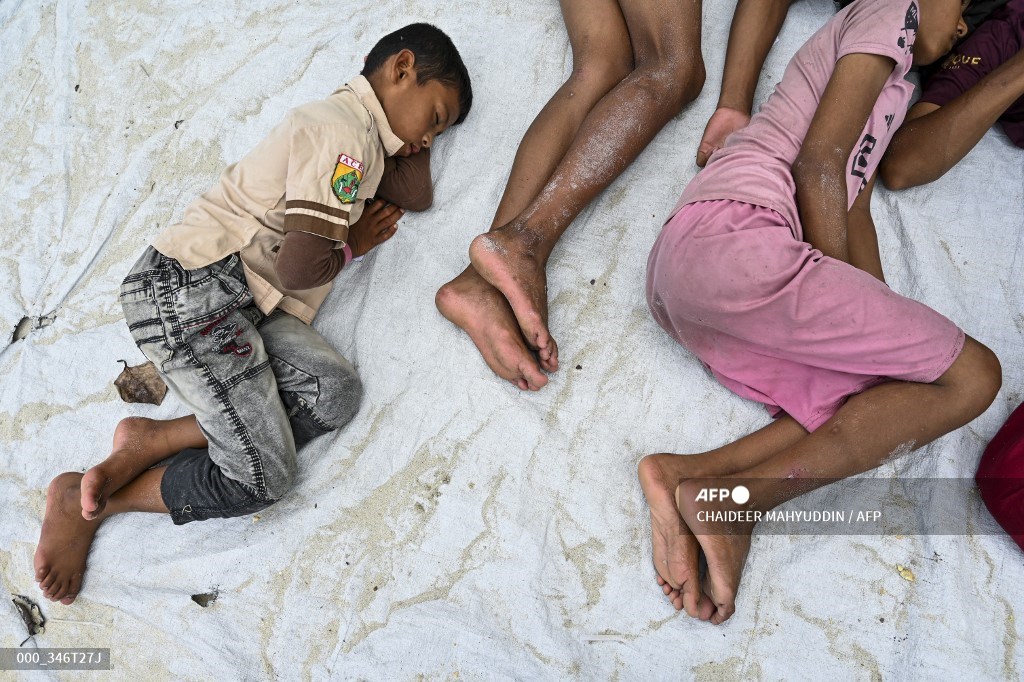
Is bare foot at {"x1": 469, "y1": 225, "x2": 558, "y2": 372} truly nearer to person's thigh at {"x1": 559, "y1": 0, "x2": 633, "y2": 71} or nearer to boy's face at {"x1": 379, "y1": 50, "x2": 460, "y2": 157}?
boy's face at {"x1": 379, "y1": 50, "x2": 460, "y2": 157}

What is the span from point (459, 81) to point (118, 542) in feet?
3.82

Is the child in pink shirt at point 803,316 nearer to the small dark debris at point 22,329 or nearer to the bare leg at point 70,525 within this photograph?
the bare leg at point 70,525

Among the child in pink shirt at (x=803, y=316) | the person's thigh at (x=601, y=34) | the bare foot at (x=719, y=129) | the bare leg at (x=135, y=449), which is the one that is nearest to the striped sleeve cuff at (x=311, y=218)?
the bare leg at (x=135, y=449)

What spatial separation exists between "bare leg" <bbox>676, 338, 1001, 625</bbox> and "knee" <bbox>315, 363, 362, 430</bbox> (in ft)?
2.15

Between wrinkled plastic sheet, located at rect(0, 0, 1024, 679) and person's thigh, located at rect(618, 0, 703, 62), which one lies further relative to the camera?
person's thigh, located at rect(618, 0, 703, 62)

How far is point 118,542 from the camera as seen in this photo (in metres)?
1.31

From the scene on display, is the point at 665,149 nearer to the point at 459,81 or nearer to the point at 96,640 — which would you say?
the point at 459,81

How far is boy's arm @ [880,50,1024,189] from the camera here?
1392 mm

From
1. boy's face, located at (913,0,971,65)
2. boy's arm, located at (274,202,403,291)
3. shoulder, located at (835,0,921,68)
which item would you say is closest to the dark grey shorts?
boy's arm, located at (274,202,403,291)

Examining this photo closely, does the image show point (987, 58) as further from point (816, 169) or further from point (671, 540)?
point (671, 540)

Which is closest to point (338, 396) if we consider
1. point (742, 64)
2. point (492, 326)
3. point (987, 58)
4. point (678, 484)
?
point (492, 326)

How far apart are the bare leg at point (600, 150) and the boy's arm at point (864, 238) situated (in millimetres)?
444

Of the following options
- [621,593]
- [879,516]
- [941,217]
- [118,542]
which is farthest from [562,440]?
[941,217]

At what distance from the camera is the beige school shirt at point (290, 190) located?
121 cm
